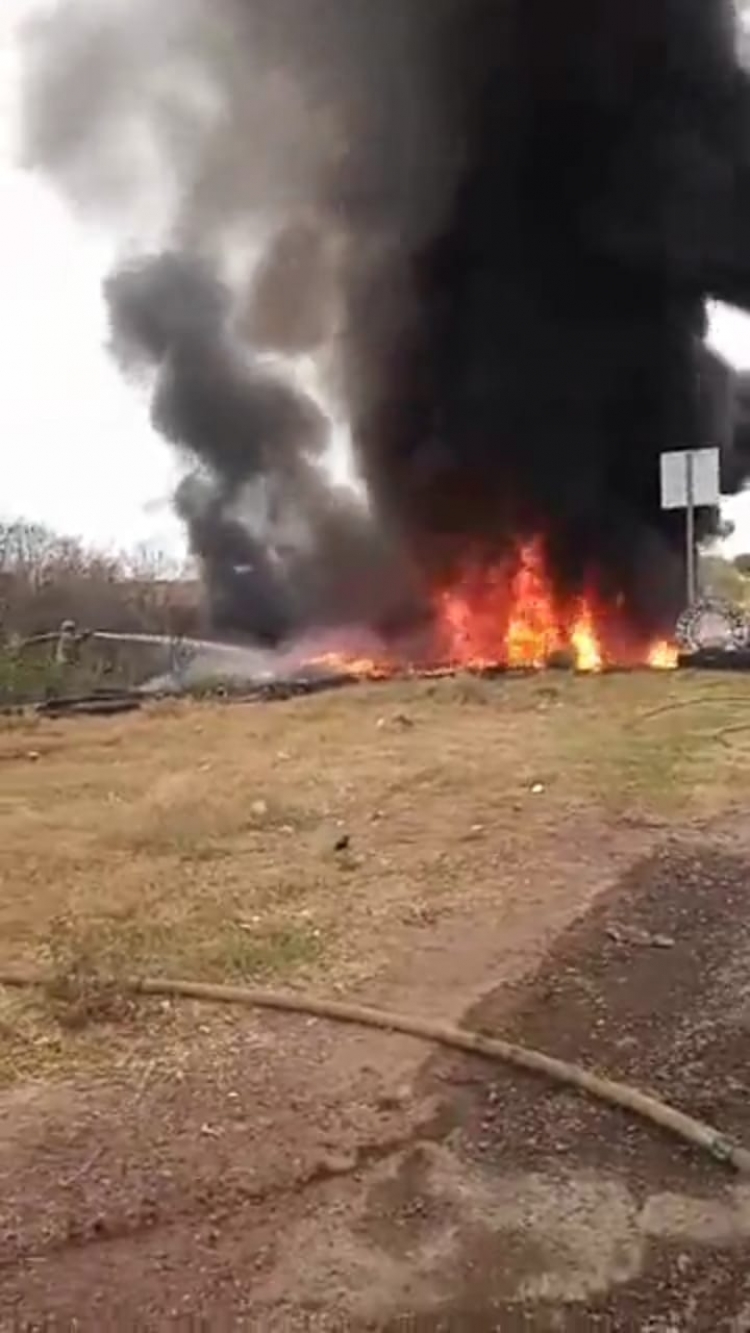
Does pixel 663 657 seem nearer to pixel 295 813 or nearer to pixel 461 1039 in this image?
pixel 295 813

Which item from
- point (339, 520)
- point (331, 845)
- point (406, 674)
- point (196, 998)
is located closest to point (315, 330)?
point (339, 520)

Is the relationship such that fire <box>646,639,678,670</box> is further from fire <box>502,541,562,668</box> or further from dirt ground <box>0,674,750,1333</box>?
dirt ground <box>0,674,750,1333</box>

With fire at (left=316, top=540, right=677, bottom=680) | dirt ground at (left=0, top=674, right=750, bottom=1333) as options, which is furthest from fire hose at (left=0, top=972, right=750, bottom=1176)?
fire at (left=316, top=540, right=677, bottom=680)

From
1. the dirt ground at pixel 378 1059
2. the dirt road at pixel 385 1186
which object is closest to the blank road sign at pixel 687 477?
the dirt ground at pixel 378 1059

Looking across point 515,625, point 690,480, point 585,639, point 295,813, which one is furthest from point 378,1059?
point 515,625

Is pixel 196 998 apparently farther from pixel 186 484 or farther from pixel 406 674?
pixel 186 484

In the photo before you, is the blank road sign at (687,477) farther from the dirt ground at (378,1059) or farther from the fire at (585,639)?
the dirt ground at (378,1059)

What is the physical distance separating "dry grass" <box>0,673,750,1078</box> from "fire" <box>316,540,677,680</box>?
5.23 m

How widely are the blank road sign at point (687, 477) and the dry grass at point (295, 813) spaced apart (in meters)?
3.95

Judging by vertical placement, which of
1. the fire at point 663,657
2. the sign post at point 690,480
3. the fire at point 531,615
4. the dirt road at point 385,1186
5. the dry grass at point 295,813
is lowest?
the dirt road at point 385,1186

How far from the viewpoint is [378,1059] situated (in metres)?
3.77

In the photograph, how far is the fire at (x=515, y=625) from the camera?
54.9 ft

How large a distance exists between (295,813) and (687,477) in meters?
8.97

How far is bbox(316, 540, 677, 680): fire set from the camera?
16.7 m
